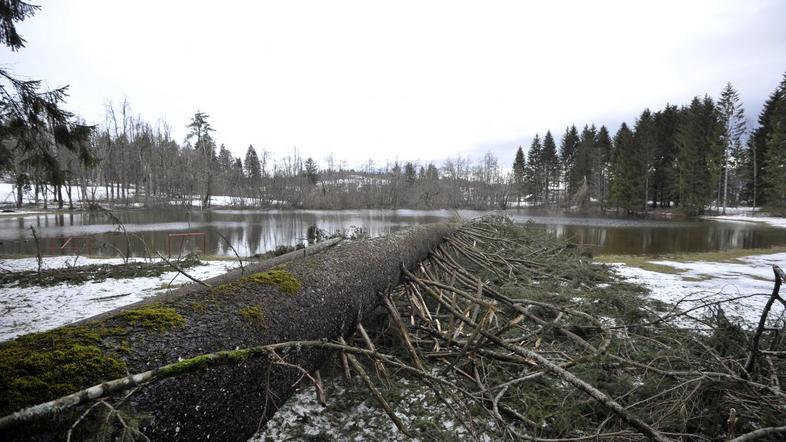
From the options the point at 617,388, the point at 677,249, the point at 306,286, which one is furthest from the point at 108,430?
the point at 677,249

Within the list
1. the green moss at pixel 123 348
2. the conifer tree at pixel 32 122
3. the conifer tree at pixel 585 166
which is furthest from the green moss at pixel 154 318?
the conifer tree at pixel 585 166

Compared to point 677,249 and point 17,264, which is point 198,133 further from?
point 677,249

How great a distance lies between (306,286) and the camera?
2.39m

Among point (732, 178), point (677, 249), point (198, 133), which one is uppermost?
point (198, 133)

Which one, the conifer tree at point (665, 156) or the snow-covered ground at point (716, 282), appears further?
the conifer tree at point (665, 156)

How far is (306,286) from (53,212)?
169 ft

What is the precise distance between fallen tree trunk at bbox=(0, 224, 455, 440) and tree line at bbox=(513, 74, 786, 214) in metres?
47.0

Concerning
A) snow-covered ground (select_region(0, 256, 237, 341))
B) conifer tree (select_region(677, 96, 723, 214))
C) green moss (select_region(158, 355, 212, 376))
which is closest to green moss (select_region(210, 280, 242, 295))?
green moss (select_region(158, 355, 212, 376))

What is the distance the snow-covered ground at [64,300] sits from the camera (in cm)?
516

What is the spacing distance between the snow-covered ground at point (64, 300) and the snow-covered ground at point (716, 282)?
7922mm

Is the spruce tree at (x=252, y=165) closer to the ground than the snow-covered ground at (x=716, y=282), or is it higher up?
higher up

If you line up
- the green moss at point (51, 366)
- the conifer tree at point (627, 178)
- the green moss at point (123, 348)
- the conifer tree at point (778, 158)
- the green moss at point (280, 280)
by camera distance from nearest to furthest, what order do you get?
the green moss at point (51, 366) → the green moss at point (123, 348) → the green moss at point (280, 280) → the conifer tree at point (778, 158) → the conifer tree at point (627, 178)

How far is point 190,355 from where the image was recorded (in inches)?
57.9

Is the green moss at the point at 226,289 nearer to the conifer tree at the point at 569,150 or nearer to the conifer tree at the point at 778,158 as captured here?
the conifer tree at the point at 778,158
